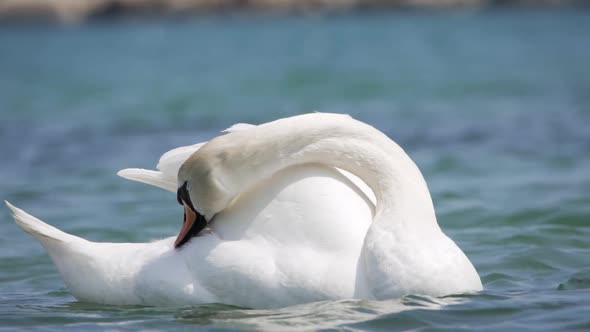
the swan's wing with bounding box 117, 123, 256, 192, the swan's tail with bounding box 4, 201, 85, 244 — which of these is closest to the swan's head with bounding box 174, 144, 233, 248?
the swan's wing with bounding box 117, 123, 256, 192

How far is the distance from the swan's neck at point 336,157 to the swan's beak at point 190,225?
0.21 meters

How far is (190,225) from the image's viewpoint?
484 centimetres

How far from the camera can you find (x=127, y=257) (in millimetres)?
4984

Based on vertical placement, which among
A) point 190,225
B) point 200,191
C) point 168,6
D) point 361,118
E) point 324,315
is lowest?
point 324,315

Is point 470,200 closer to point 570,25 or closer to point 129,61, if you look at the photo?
point 129,61

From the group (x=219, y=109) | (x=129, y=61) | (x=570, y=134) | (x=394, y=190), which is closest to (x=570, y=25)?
(x=129, y=61)

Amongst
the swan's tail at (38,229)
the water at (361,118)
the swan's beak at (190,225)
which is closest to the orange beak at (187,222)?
the swan's beak at (190,225)

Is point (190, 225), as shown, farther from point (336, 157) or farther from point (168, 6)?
point (168, 6)

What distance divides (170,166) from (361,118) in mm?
10712

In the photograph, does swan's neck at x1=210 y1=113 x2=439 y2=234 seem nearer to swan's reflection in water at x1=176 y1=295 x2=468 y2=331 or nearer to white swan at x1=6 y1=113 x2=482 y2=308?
white swan at x1=6 y1=113 x2=482 y2=308

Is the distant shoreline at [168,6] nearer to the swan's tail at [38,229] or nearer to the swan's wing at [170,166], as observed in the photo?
the swan's wing at [170,166]

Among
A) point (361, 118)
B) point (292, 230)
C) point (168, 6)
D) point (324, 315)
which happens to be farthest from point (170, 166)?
point (168, 6)

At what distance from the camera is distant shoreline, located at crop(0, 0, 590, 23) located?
240 ft

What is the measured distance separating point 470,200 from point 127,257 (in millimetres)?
3746
